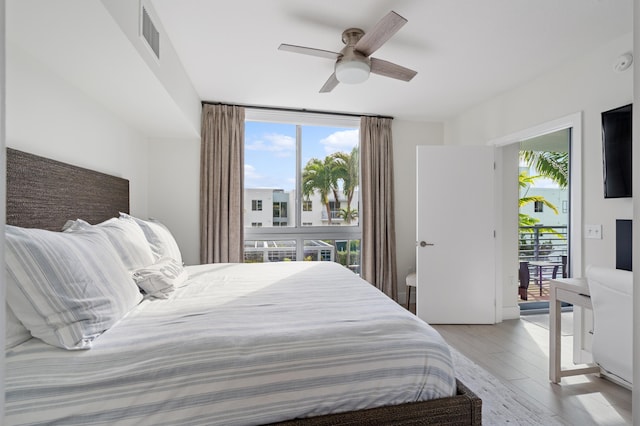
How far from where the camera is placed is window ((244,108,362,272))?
4.00 m

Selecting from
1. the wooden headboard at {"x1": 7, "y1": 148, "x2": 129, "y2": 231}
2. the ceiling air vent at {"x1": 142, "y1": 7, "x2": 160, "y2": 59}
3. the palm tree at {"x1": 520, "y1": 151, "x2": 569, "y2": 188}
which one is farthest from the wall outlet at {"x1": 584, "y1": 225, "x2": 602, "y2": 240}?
the wooden headboard at {"x1": 7, "y1": 148, "x2": 129, "y2": 231}

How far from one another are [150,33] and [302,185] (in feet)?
8.19

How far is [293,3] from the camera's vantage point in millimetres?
1962

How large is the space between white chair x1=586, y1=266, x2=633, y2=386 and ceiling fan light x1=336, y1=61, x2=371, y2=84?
6.39 ft

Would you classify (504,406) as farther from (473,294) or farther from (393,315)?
(473,294)

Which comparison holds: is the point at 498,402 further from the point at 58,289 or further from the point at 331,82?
the point at 331,82

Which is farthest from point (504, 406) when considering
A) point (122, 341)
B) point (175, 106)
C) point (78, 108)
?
point (78, 108)

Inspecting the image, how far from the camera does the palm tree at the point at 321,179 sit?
417 centimetres

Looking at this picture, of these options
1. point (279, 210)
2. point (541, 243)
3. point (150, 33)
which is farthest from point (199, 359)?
point (541, 243)

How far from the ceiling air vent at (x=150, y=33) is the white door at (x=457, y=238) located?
2.73 meters

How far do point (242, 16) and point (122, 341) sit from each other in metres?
2.03

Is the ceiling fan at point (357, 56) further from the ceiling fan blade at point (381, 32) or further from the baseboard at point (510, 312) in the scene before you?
the baseboard at point (510, 312)

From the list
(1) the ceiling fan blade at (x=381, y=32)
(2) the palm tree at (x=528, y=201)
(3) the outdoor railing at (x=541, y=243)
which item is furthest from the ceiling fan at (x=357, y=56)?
(3) the outdoor railing at (x=541, y=243)

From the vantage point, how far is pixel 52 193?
1801 millimetres
